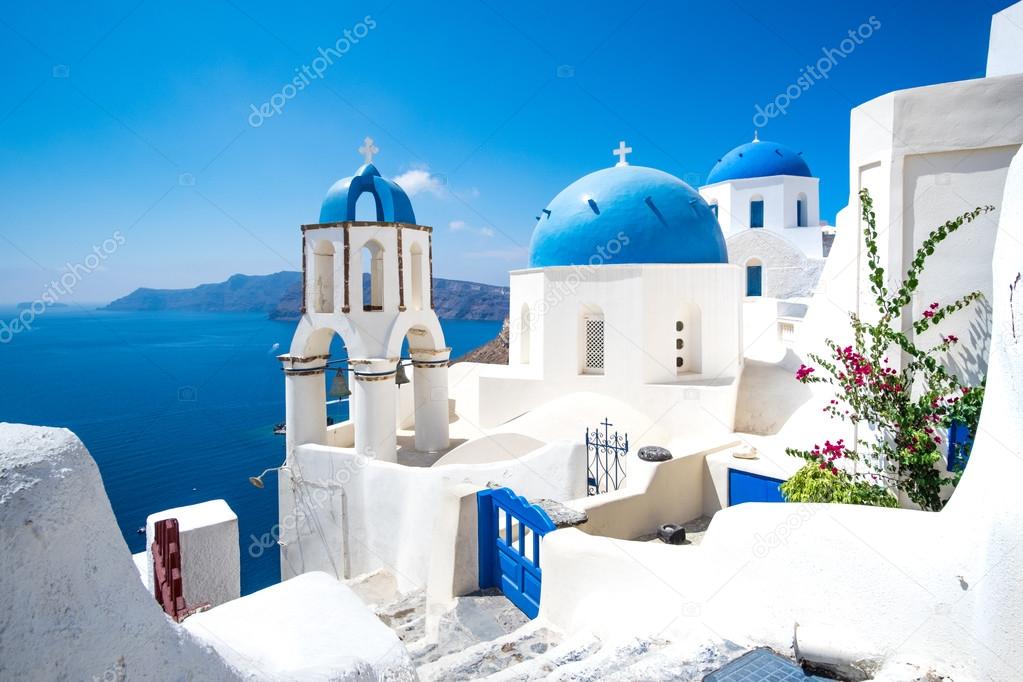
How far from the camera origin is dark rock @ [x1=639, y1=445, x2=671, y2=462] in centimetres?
910

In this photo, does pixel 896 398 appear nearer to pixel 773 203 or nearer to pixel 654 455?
pixel 654 455

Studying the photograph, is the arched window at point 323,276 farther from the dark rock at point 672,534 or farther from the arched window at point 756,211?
the arched window at point 756,211

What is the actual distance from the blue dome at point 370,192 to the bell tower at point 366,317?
0.07 feet

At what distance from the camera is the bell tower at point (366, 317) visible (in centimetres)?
1162

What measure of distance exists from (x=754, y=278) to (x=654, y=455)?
1711cm

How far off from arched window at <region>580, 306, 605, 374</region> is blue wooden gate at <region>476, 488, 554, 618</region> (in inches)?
247

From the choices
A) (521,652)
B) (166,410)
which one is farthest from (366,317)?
(166,410)

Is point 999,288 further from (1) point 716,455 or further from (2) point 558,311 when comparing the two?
(2) point 558,311

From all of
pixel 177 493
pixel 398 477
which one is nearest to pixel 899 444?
pixel 398 477

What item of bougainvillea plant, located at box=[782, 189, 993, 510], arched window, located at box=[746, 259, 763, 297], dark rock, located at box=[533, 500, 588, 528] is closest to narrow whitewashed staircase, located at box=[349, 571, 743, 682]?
dark rock, located at box=[533, 500, 588, 528]

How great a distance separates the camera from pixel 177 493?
2267cm

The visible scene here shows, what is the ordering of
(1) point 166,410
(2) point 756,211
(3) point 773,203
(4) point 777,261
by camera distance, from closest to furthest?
(4) point 777,261 → (3) point 773,203 → (2) point 756,211 → (1) point 166,410

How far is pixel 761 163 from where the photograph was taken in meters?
25.5

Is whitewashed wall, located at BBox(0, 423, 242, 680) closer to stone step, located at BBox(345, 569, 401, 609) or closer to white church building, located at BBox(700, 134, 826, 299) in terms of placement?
stone step, located at BBox(345, 569, 401, 609)
